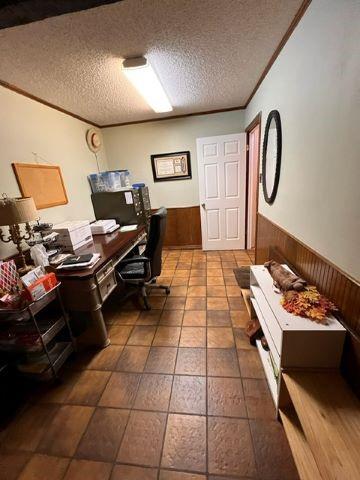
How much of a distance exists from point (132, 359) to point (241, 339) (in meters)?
0.95

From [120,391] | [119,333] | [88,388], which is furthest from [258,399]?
[119,333]

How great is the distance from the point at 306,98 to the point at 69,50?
170 centimetres

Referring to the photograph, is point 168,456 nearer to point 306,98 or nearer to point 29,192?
point 306,98

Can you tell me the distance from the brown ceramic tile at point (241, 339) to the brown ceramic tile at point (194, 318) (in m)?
0.32

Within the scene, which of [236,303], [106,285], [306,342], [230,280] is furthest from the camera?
[230,280]

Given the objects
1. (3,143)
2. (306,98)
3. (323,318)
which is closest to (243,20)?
(306,98)

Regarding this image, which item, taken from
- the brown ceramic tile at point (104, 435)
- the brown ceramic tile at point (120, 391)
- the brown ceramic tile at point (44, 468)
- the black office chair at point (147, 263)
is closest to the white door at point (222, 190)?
the black office chair at point (147, 263)

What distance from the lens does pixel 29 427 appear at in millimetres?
1263

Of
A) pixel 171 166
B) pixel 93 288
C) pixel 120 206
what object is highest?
pixel 171 166

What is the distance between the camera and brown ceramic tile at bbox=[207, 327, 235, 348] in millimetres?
1748

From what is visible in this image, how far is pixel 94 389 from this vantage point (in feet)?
4.79

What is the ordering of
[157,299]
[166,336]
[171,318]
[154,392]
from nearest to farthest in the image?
[154,392] < [166,336] < [171,318] < [157,299]

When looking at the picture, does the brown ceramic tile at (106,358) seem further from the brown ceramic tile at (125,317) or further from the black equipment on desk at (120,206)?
the black equipment on desk at (120,206)

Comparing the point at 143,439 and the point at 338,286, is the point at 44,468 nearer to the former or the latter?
the point at 143,439
